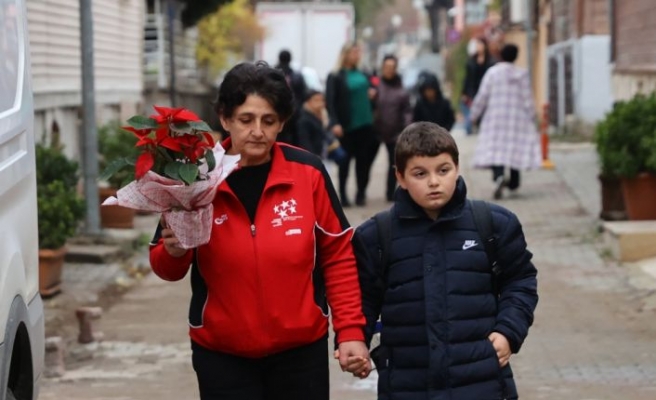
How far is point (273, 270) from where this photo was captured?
4641mm

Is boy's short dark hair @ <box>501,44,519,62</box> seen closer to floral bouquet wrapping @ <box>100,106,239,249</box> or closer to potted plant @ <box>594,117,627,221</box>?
potted plant @ <box>594,117,627,221</box>

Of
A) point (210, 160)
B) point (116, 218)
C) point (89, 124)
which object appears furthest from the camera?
point (116, 218)

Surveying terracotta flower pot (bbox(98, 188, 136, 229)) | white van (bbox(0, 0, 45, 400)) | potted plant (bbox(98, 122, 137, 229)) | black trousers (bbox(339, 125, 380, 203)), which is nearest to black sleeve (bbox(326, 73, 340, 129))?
black trousers (bbox(339, 125, 380, 203))

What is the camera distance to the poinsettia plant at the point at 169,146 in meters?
4.38

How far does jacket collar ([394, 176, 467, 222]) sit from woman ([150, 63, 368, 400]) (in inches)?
7.9

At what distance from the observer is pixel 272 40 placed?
1410 inches

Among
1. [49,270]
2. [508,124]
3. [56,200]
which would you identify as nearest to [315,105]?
[508,124]

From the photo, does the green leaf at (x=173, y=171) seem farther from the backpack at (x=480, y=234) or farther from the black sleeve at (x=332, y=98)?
the black sleeve at (x=332, y=98)

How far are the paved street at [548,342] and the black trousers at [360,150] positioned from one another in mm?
3200

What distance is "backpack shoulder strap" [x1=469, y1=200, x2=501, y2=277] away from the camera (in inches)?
186

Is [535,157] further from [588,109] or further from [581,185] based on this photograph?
[588,109]

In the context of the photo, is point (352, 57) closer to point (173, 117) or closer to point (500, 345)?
point (500, 345)

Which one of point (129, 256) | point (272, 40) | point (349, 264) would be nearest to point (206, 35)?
point (272, 40)

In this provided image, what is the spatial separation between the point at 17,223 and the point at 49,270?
6040mm
